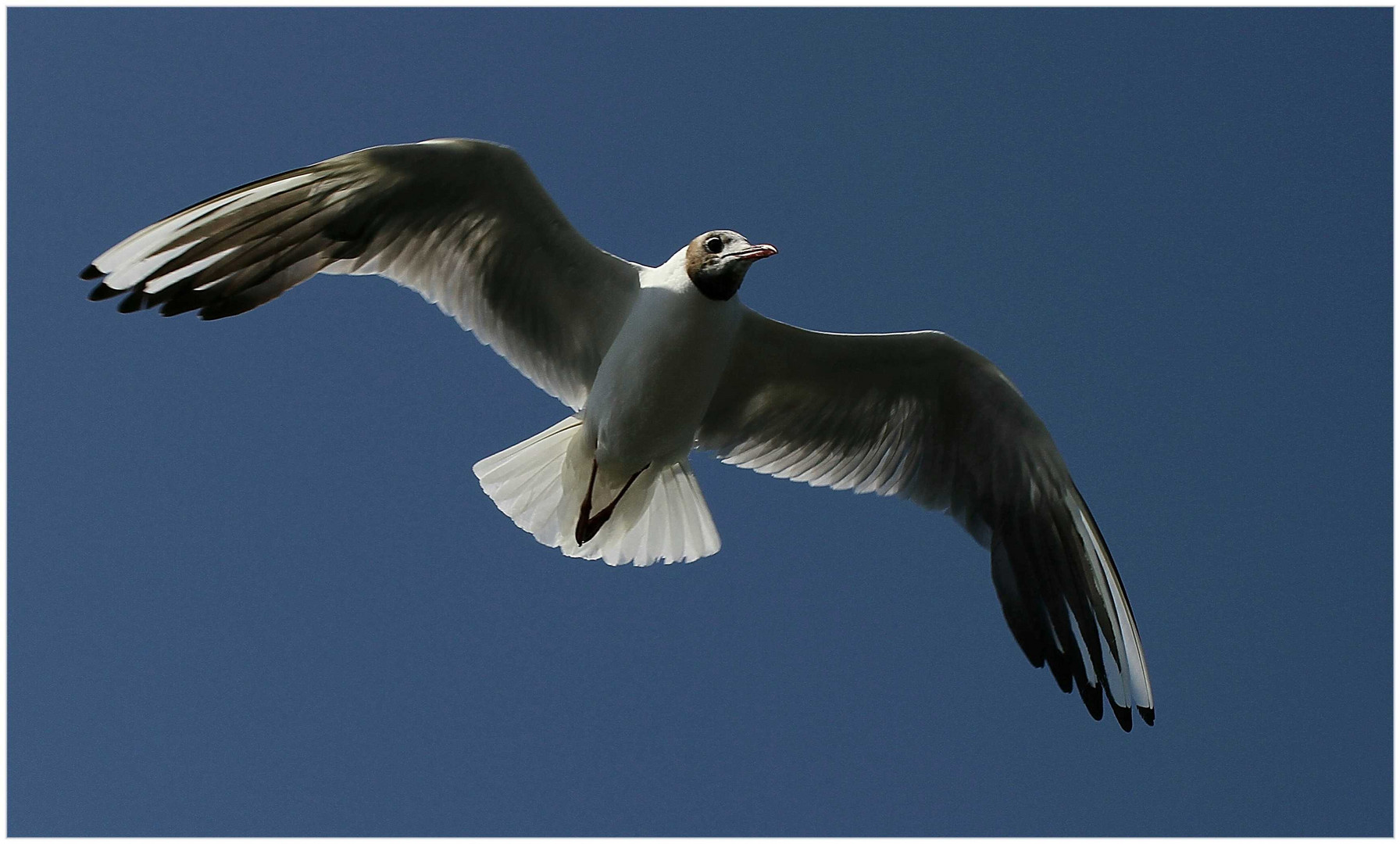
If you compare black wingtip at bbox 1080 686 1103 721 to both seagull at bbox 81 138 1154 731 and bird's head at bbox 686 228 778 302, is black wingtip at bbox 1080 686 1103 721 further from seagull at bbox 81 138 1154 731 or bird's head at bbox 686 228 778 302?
bird's head at bbox 686 228 778 302

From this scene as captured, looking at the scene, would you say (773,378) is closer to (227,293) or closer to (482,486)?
(482,486)

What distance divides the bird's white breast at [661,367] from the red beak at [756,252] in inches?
8.9

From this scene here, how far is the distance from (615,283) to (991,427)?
179 centimetres

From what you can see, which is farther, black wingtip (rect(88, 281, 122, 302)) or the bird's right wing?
the bird's right wing

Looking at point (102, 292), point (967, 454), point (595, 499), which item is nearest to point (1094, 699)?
point (967, 454)

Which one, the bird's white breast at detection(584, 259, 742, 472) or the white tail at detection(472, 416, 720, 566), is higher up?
the bird's white breast at detection(584, 259, 742, 472)

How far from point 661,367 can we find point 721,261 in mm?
481

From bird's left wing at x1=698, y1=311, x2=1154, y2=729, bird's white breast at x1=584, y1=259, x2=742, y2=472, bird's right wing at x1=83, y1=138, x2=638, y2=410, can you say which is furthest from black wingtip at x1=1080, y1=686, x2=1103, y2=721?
bird's right wing at x1=83, y1=138, x2=638, y2=410

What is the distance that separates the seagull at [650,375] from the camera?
4988mm

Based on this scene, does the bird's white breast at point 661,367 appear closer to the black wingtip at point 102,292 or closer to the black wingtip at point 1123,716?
the black wingtip at point 102,292

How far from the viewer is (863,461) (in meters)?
6.02

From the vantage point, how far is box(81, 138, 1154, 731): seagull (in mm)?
4988

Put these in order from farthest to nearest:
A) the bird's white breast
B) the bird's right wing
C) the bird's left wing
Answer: the bird's left wing < the bird's white breast < the bird's right wing

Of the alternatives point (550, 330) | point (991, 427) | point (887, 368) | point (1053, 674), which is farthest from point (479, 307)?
point (1053, 674)
